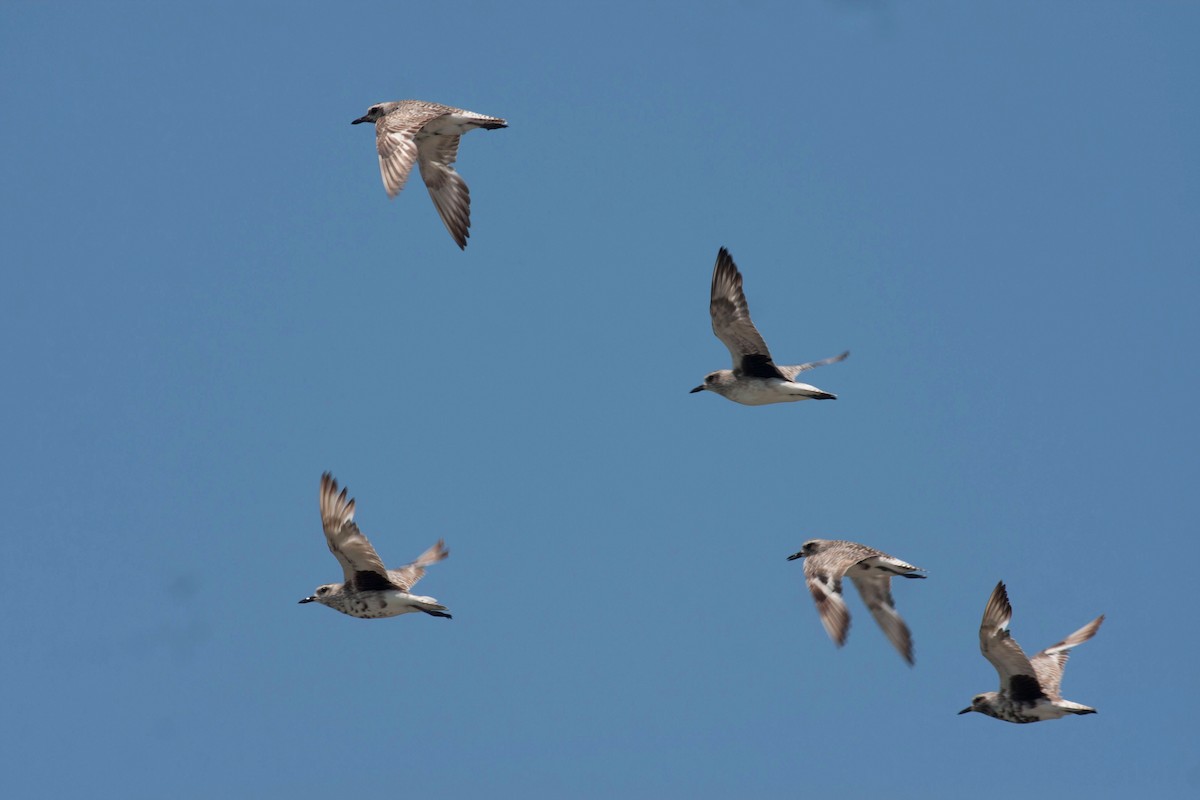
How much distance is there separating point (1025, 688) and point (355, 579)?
775 cm

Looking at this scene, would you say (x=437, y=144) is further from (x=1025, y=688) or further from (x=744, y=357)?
(x=1025, y=688)

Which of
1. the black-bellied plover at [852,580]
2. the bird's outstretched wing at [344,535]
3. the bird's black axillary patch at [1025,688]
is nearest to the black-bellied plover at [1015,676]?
the bird's black axillary patch at [1025,688]

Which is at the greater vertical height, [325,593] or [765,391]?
[765,391]

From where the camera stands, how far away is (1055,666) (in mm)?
19547

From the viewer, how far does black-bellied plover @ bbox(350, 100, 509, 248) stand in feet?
65.7

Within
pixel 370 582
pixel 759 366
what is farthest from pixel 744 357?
pixel 370 582

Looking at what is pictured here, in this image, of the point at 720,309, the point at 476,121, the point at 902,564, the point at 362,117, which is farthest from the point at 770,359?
the point at 362,117

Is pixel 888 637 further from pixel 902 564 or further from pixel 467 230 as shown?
pixel 467 230

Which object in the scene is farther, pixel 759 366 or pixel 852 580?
pixel 852 580

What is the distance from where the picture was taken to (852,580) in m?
20.3

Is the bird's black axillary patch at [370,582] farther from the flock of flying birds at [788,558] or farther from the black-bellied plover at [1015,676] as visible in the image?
the black-bellied plover at [1015,676]

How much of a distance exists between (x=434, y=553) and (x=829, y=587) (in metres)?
5.03

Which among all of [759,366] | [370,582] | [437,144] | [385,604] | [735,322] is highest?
[437,144]

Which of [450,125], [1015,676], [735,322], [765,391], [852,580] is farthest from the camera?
[450,125]
